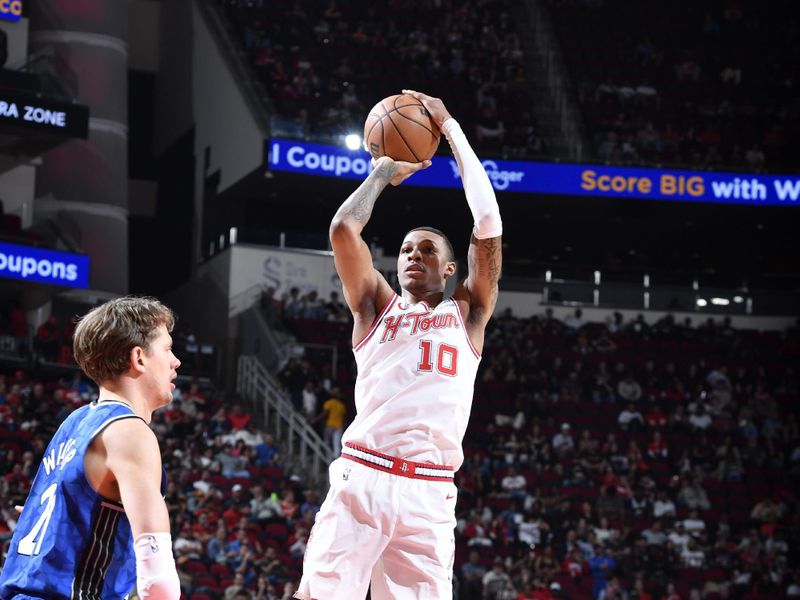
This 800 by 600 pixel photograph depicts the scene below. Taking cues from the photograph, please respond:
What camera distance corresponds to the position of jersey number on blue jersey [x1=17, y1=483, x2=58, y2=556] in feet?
11.0

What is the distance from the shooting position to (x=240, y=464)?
57.0 ft

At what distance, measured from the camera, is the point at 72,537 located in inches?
132

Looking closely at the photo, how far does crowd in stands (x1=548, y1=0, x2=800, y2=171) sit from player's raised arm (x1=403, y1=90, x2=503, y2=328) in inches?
783

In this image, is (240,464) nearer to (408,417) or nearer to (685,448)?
(685,448)

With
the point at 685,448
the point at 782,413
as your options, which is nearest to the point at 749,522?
the point at 685,448

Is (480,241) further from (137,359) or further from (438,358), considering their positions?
(137,359)

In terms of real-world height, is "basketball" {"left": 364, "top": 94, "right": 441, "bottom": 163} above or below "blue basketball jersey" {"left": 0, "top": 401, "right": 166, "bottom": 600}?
above

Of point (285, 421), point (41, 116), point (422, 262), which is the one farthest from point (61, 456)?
point (41, 116)

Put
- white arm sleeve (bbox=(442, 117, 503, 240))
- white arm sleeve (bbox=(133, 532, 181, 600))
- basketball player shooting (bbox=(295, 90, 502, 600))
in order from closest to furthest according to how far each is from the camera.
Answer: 1. white arm sleeve (bbox=(133, 532, 181, 600))
2. basketball player shooting (bbox=(295, 90, 502, 600))
3. white arm sleeve (bbox=(442, 117, 503, 240))

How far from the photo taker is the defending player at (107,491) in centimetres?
322

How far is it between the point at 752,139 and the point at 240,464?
46.5 ft

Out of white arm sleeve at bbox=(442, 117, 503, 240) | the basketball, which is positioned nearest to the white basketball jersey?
white arm sleeve at bbox=(442, 117, 503, 240)

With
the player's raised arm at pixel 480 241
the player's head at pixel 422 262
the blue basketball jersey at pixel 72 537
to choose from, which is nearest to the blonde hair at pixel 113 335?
the blue basketball jersey at pixel 72 537

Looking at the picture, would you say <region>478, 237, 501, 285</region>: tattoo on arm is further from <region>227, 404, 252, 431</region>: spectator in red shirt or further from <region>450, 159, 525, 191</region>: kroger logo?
<region>450, 159, 525, 191</region>: kroger logo
